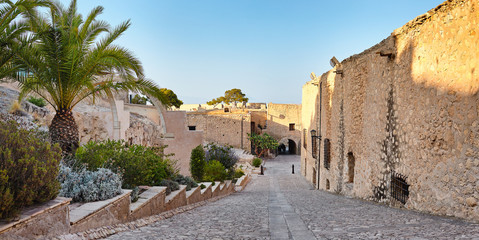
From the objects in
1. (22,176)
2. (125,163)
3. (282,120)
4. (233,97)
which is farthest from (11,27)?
(233,97)

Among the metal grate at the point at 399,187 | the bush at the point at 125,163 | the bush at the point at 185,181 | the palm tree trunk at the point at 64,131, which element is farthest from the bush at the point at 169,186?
the metal grate at the point at 399,187

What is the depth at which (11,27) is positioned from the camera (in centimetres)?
732

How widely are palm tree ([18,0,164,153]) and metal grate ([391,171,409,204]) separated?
6917mm

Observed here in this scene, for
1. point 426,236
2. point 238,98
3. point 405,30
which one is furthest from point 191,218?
point 238,98

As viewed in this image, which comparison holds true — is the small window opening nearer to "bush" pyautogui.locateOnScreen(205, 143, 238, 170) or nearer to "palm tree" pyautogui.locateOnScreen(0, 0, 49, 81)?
"bush" pyautogui.locateOnScreen(205, 143, 238, 170)

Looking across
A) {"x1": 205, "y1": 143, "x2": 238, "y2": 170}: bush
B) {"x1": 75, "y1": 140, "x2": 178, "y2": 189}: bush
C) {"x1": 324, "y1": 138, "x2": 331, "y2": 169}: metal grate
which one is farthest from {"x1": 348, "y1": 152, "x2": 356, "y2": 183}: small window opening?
{"x1": 205, "y1": 143, "x2": 238, "y2": 170}: bush

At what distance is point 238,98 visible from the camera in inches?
2712

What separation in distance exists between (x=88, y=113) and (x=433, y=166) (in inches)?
506

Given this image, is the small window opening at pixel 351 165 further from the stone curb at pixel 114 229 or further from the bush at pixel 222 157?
the bush at pixel 222 157

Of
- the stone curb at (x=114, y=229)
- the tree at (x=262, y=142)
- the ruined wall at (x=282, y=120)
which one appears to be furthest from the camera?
the ruined wall at (x=282, y=120)

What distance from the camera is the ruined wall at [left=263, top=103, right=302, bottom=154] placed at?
44.5 m

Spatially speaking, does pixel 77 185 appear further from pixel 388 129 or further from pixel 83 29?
pixel 388 129

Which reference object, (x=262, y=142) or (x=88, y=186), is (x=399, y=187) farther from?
(x=262, y=142)

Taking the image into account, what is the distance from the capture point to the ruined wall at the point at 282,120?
4450 cm
